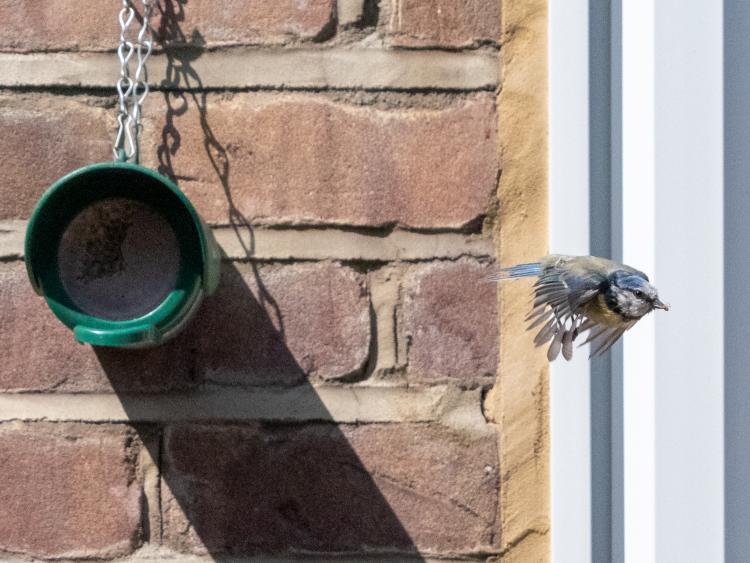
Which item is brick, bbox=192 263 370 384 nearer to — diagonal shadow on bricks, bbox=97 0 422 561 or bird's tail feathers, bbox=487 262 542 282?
diagonal shadow on bricks, bbox=97 0 422 561

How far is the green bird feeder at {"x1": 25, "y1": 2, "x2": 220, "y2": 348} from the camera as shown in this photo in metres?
0.58

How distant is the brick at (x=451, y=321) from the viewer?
2.19 ft

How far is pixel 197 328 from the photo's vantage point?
0.67m

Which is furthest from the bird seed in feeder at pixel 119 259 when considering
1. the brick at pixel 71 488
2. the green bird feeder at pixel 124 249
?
the brick at pixel 71 488

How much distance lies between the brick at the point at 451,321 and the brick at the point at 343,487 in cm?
5

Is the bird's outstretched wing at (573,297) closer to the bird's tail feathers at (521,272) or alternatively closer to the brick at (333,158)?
the bird's tail feathers at (521,272)

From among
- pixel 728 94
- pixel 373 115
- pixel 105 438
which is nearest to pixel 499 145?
pixel 373 115

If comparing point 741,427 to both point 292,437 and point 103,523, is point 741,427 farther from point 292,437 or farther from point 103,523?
point 103,523

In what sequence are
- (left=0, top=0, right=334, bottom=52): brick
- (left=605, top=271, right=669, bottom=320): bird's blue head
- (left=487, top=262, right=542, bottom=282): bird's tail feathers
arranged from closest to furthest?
(left=605, top=271, right=669, bottom=320): bird's blue head → (left=487, top=262, right=542, bottom=282): bird's tail feathers → (left=0, top=0, right=334, bottom=52): brick

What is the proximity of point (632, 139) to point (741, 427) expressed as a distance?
172 mm

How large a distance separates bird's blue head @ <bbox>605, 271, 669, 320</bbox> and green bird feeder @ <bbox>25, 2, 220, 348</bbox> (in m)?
0.27

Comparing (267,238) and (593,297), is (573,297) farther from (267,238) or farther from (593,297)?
(267,238)

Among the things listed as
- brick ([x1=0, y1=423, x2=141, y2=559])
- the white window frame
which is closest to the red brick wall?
brick ([x1=0, y1=423, x2=141, y2=559])

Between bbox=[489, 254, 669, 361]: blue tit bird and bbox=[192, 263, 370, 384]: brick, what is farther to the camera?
bbox=[192, 263, 370, 384]: brick
